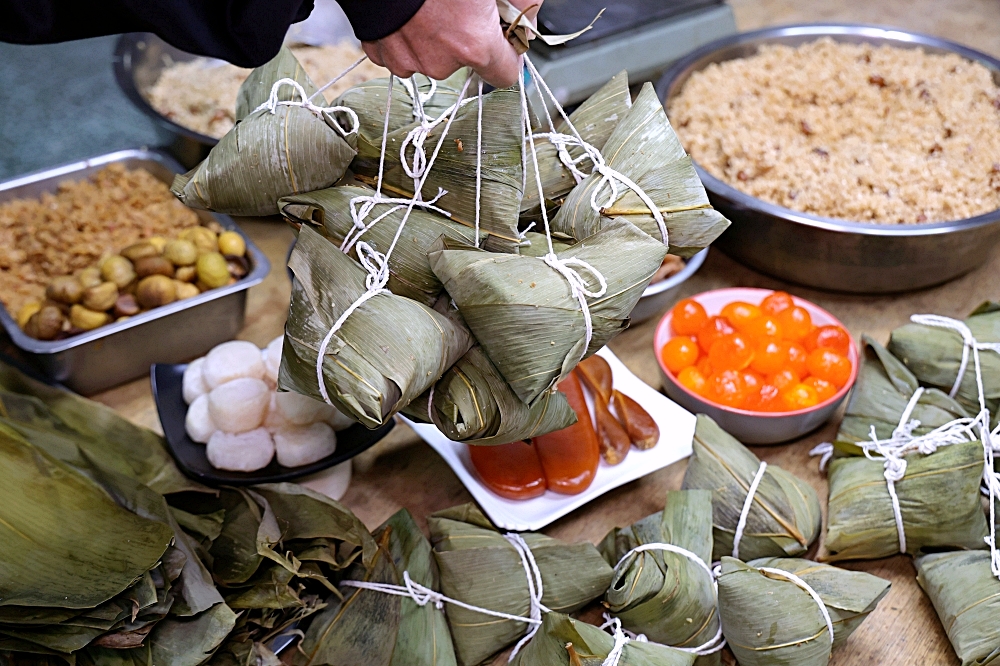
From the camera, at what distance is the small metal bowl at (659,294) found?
166 cm

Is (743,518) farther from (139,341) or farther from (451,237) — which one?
(139,341)

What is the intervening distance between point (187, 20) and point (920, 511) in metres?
1.24

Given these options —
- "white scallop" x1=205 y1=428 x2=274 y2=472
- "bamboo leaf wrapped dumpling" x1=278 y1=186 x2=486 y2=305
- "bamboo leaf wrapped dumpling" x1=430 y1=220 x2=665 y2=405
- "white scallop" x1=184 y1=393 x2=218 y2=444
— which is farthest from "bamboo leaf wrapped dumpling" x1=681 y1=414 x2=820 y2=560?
"white scallop" x1=184 y1=393 x2=218 y2=444

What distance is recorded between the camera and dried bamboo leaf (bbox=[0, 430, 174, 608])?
1053 millimetres

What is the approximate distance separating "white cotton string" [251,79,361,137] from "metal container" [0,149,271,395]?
0.59 meters

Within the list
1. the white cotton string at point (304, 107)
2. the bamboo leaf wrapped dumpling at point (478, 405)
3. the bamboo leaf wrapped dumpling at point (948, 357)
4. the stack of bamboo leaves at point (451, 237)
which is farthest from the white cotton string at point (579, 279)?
the bamboo leaf wrapped dumpling at point (948, 357)

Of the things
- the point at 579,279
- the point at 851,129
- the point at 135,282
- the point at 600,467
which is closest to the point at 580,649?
the point at 600,467

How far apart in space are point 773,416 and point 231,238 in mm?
1111

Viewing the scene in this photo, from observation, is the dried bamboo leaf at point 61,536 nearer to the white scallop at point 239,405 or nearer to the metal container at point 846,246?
the white scallop at point 239,405

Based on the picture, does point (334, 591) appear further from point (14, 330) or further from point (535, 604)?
point (14, 330)

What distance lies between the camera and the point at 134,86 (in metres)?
2.00

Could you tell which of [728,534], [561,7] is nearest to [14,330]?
[728,534]

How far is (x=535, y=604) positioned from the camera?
121cm

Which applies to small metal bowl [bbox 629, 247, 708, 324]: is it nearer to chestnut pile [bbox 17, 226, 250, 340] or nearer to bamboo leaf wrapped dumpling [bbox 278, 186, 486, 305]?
bamboo leaf wrapped dumpling [bbox 278, 186, 486, 305]
